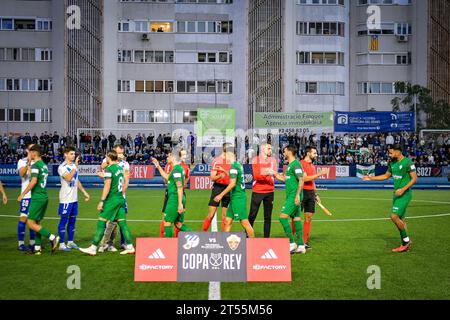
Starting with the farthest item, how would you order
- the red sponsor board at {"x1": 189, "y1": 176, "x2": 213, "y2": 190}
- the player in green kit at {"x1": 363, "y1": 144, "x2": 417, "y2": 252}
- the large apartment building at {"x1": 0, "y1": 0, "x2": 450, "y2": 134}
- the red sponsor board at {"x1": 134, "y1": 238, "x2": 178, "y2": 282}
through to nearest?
the large apartment building at {"x1": 0, "y1": 0, "x2": 450, "y2": 134}
the red sponsor board at {"x1": 189, "y1": 176, "x2": 213, "y2": 190}
the player in green kit at {"x1": 363, "y1": 144, "x2": 417, "y2": 252}
the red sponsor board at {"x1": 134, "y1": 238, "x2": 178, "y2": 282}

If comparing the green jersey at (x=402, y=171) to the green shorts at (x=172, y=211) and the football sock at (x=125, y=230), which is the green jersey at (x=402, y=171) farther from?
the football sock at (x=125, y=230)

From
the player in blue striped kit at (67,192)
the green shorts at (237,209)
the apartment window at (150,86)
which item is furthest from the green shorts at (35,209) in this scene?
the apartment window at (150,86)

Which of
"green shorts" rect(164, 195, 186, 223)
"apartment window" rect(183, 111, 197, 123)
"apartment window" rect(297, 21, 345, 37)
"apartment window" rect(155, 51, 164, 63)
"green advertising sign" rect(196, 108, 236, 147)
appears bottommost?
"green shorts" rect(164, 195, 186, 223)

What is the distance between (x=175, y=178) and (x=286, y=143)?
2964cm

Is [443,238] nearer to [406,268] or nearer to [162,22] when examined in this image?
[406,268]

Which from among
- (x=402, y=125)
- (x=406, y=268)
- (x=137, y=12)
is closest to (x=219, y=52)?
(x=137, y=12)

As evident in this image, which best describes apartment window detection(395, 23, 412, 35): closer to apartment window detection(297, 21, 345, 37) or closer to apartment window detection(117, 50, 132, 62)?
apartment window detection(297, 21, 345, 37)

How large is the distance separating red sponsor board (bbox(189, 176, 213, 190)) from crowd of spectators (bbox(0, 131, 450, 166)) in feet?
11.8

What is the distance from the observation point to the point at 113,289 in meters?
9.70

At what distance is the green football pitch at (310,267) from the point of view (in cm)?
947

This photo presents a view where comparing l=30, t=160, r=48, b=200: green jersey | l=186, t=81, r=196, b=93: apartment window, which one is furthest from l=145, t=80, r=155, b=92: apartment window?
l=30, t=160, r=48, b=200: green jersey

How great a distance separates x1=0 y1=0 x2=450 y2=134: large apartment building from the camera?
53531 millimetres

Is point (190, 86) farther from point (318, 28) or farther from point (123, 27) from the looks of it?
point (318, 28)

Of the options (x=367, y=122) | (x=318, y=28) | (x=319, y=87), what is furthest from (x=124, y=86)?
(x=367, y=122)
